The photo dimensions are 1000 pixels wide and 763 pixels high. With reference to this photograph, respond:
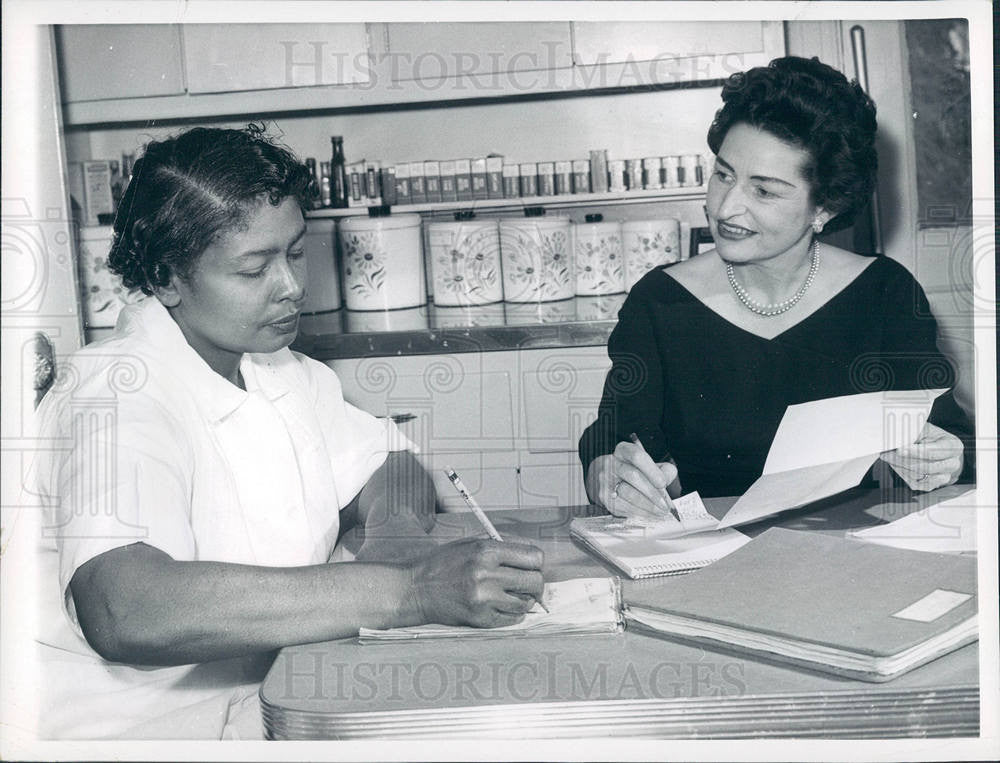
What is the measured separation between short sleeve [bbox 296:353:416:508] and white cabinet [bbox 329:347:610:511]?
0.89 feet

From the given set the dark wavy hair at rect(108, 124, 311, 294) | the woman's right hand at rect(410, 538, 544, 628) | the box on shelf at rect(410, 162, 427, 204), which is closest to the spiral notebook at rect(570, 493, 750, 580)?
Answer: the woman's right hand at rect(410, 538, 544, 628)

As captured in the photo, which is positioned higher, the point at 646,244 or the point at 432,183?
the point at 432,183

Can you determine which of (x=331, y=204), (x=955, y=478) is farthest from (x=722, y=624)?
(x=331, y=204)

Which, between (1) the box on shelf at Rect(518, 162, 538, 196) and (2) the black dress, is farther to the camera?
(1) the box on shelf at Rect(518, 162, 538, 196)

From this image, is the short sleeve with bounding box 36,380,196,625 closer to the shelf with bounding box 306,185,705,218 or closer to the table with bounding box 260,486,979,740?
the table with bounding box 260,486,979,740

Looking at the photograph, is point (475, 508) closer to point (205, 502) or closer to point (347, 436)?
point (205, 502)

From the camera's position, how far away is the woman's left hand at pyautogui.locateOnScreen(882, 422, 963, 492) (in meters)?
1.28

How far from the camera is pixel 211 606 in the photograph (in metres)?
0.94

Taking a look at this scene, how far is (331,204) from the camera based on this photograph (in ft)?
8.11

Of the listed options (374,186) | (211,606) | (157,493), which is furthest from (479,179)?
(211,606)

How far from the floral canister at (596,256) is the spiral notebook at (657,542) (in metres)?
1.07

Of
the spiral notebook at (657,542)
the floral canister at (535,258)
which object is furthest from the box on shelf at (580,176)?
the spiral notebook at (657,542)

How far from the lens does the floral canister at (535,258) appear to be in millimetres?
2191

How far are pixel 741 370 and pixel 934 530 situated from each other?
58 cm
